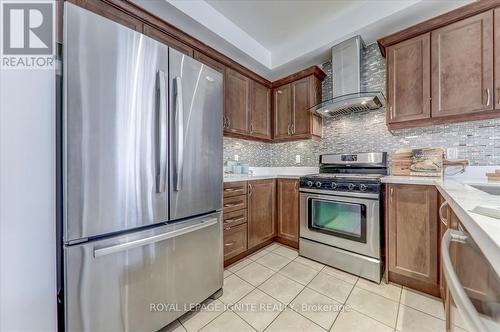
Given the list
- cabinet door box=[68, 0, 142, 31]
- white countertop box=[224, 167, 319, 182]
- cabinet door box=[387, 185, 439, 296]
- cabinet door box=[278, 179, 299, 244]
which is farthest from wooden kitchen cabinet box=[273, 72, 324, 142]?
cabinet door box=[68, 0, 142, 31]

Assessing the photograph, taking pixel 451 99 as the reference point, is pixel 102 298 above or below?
below

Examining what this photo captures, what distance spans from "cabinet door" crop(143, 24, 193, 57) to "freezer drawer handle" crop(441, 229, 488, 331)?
91.4 inches

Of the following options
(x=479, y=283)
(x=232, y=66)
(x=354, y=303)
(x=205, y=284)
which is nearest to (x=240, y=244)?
(x=205, y=284)

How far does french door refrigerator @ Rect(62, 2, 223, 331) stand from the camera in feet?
3.03

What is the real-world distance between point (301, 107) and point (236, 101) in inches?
36.6

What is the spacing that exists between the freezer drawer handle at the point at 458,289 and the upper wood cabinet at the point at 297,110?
210cm

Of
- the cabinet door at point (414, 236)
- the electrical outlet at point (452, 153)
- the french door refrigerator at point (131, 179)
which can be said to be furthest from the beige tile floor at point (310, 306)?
the electrical outlet at point (452, 153)

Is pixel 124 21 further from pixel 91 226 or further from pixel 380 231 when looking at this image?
pixel 380 231

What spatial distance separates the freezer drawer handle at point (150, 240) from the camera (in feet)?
3.25

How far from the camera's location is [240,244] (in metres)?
2.24

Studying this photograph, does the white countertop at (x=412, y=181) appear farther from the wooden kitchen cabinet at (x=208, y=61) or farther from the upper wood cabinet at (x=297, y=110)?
the wooden kitchen cabinet at (x=208, y=61)

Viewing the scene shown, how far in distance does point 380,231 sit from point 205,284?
5.31ft

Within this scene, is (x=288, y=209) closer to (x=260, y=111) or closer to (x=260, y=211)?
(x=260, y=211)

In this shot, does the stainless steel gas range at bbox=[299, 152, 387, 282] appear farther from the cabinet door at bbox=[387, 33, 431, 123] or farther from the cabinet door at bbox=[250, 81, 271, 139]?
the cabinet door at bbox=[250, 81, 271, 139]
